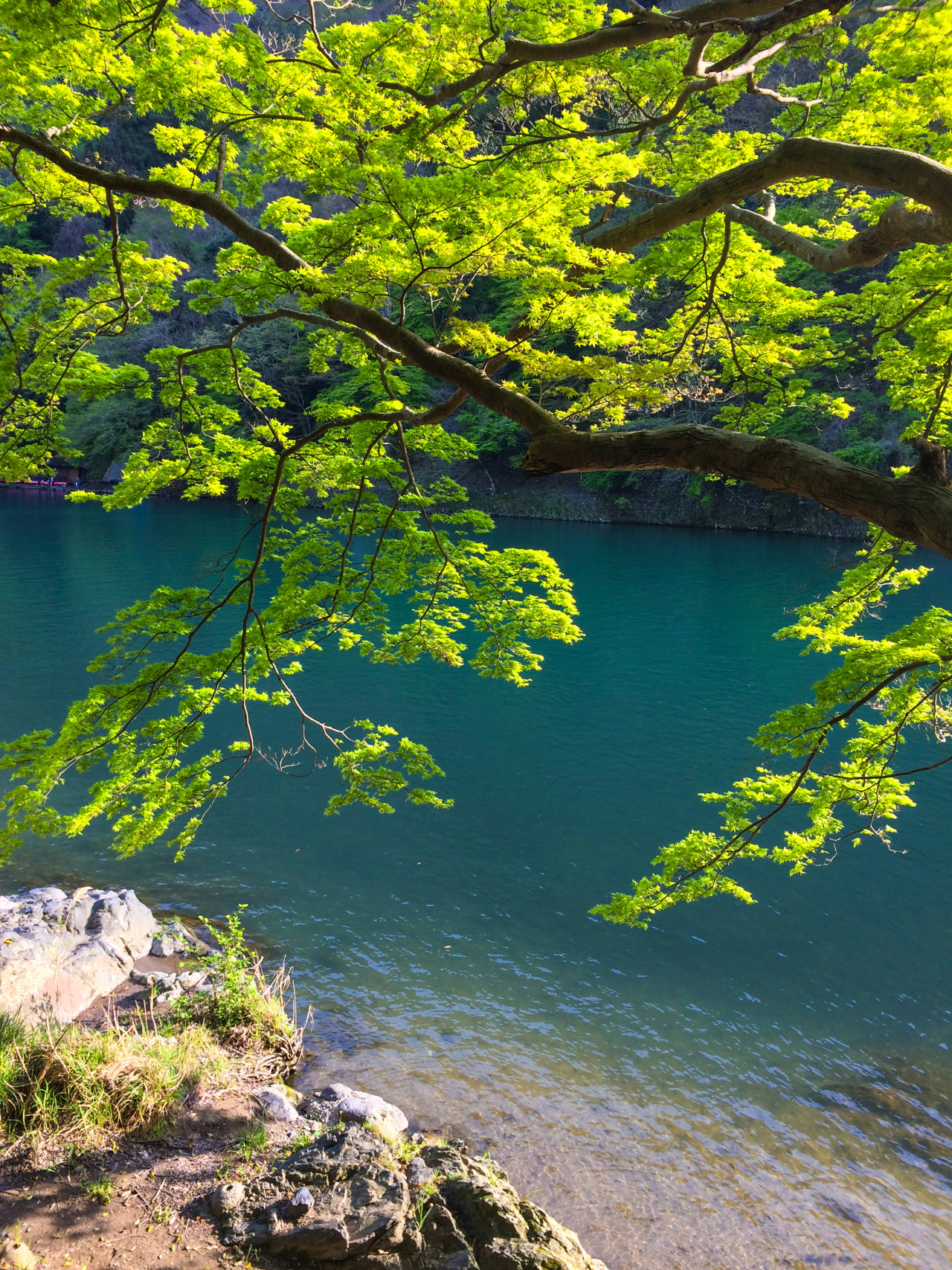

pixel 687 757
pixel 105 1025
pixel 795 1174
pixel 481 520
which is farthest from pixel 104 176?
pixel 687 757

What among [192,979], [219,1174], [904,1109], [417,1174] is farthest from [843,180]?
[192,979]

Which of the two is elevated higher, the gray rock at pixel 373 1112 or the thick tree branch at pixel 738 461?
the thick tree branch at pixel 738 461

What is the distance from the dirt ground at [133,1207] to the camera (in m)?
3.34

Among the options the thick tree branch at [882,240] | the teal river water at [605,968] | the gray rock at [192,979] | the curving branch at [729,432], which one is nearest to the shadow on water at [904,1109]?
the teal river water at [605,968]

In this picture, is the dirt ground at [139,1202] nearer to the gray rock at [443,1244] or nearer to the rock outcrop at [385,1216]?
the rock outcrop at [385,1216]

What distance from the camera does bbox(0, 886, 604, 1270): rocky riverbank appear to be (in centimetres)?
347

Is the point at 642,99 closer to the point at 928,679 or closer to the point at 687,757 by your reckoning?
the point at 928,679

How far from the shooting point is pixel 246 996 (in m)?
5.51

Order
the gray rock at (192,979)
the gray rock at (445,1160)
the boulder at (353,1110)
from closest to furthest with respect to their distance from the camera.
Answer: the gray rock at (445,1160)
the boulder at (353,1110)
the gray rock at (192,979)

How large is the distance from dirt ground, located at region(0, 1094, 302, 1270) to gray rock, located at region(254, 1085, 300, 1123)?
356 millimetres

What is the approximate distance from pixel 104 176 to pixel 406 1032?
19.7 ft

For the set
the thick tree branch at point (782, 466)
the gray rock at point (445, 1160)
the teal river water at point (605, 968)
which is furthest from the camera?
the teal river water at point (605, 968)

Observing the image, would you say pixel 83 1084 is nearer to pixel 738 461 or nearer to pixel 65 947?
pixel 65 947

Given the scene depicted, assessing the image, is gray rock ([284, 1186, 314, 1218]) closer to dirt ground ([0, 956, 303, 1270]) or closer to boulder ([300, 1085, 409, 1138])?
dirt ground ([0, 956, 303, 1270])
